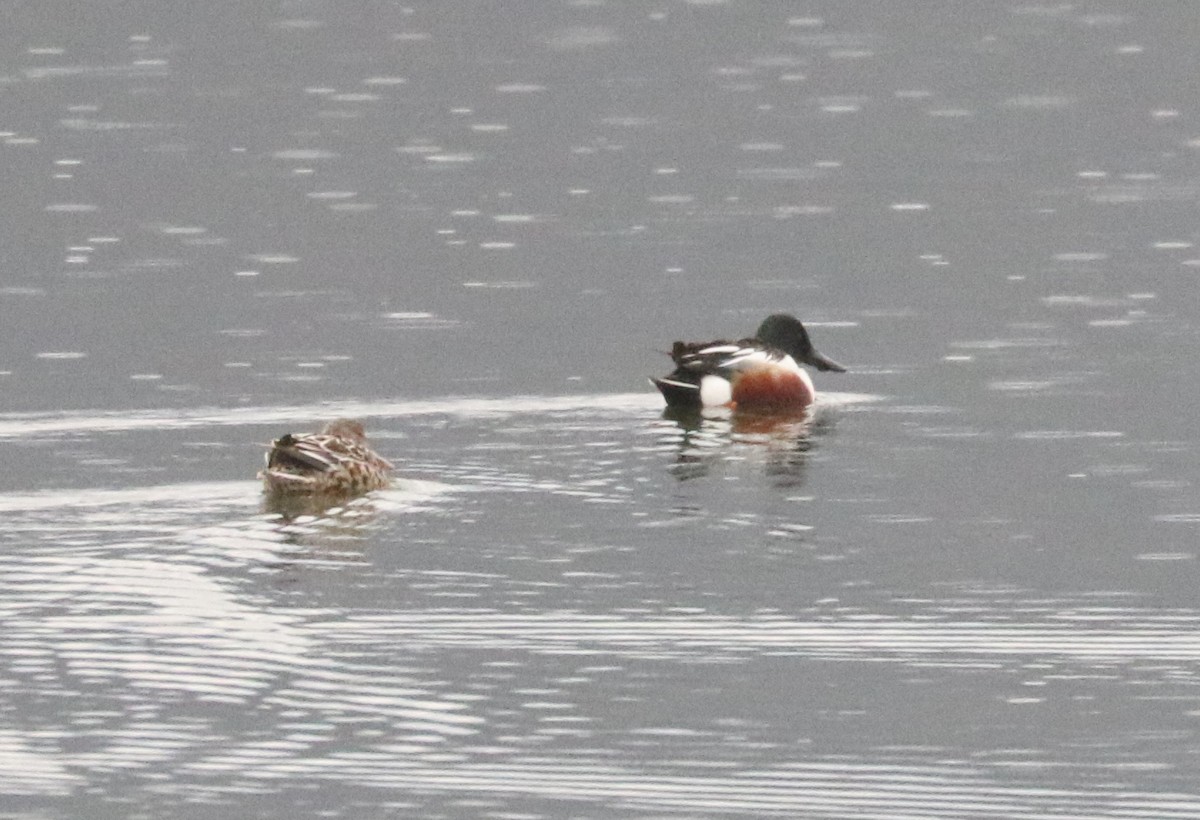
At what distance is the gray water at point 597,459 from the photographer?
31.9ft

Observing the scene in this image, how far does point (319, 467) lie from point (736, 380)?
14.0 ft

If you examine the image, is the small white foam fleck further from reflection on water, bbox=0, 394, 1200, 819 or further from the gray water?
reflection on water, bbox=0, 394, 1200, 819

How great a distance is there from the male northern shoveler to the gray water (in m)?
0.21

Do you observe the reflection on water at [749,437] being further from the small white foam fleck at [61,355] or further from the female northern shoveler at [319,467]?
the small white foam fleck at [61,355]

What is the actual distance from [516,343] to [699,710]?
379 inches

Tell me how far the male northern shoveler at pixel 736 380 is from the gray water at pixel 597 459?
21cm

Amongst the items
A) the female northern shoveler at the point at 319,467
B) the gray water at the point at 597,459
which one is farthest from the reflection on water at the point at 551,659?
the female northern shoveler at the point at 319,467

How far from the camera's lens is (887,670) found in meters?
10.7

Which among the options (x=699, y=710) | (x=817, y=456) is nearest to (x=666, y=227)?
(x=817, y=456)

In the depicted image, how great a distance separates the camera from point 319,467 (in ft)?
45.2

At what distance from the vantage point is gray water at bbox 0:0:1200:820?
31.9 feet

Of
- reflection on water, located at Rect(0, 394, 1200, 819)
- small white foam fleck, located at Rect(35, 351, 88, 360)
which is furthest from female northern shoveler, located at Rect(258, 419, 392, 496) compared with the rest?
small white foam fleck, located at Rect(35, 351, 88, 360)

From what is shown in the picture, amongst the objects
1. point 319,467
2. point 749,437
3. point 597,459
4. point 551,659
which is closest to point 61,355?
point 749,437

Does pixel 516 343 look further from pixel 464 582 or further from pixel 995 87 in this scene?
pixel 995 87
